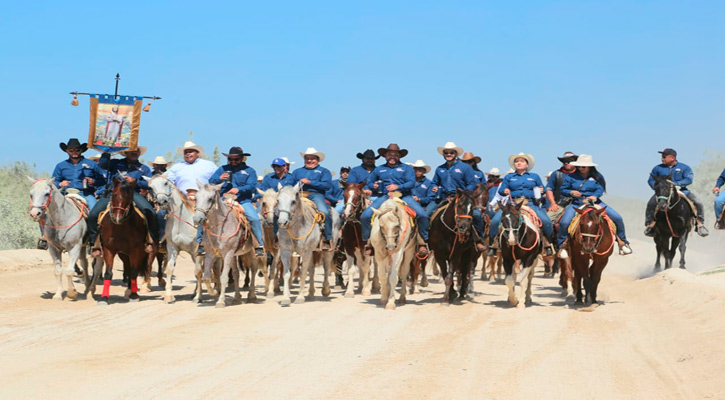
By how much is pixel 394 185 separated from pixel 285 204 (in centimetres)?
243

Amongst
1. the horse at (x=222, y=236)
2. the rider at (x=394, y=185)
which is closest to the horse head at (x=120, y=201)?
the horse at (x=222, y=236)

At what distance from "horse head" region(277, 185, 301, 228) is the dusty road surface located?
1.66m

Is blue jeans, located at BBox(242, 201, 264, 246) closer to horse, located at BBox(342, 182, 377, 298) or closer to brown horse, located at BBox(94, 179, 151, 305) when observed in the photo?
horse, located at BBox(342, 182, 377, 298)

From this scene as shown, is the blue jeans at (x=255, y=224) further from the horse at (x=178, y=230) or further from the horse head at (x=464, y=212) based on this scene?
the horse head at (x=464, y=212)

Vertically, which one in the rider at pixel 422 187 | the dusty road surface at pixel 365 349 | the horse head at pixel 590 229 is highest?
the rider at pixel 422 187

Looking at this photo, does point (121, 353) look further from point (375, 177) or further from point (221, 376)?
point (375, 177)

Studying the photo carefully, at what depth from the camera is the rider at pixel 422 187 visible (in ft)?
58.4

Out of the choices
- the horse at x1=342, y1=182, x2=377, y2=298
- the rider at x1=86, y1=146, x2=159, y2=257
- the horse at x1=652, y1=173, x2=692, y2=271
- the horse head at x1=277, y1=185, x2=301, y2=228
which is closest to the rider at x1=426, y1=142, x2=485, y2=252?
the horse at x1=342, y1=182, x2=377, y2=298

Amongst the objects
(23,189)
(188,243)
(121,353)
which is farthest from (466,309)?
(23,189)

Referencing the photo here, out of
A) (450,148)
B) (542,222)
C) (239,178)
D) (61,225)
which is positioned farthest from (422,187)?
(61,225)

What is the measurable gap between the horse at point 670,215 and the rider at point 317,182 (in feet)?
29.4

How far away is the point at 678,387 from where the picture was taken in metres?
8.61

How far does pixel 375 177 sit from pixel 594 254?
4.85 meters

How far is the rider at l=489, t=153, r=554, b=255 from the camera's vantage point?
52.0 feet
